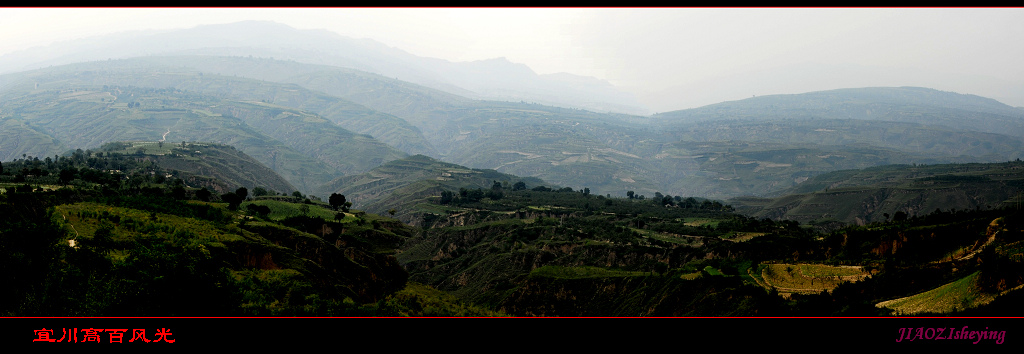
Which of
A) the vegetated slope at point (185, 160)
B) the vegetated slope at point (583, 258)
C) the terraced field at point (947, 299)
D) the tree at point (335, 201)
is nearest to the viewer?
the terraced field at point (947, 299)

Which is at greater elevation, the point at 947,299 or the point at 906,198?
the point at 947,299

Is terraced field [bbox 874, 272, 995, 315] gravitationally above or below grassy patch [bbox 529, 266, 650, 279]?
above

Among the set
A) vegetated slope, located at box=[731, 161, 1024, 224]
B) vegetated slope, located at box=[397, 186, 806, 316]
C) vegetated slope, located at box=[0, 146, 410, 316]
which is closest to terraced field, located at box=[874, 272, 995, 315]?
vegetated slope, located at box=[397, 186, 806, 316]

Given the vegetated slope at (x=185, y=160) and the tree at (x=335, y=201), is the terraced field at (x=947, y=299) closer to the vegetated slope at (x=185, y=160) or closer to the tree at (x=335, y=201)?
the tree at (x=335, y=201)

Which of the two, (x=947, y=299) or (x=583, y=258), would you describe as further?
(x=583, y=258)

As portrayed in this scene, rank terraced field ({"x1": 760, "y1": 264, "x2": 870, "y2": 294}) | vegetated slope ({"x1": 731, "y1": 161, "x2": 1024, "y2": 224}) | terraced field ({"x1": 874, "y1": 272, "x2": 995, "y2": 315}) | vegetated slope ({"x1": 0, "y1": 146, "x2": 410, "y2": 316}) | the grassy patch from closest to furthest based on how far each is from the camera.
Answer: vegetated slope ({"x1": 0, "y1": 146, "x2": 410, "y2": 316}) → terraced field ({"x1": 874, "y1": 272, "x2": 995, "y2": 315}) → terraced field ({"x1": 760, "y1": 264, "x2": 870, "y2": 294}) → the grassy patch → vegetated slope ({"x1": 731, "y1": 161, "x2": 1024, "y2": 224})

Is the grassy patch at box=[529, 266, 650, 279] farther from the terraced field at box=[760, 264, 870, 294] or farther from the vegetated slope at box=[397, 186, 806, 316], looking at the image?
the terraced field at box=[760, 264, 870, 294]

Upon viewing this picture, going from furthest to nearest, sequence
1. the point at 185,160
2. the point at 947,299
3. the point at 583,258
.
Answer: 1. the point at 185,160
2. the point at 583,258
3. the point at 947,299

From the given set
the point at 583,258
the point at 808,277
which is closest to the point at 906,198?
the point at 583,258

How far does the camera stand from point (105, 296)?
787 inches

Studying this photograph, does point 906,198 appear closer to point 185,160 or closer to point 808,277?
point 808,277

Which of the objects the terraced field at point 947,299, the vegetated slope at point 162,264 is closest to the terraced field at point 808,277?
the terraced field at point 947,299
